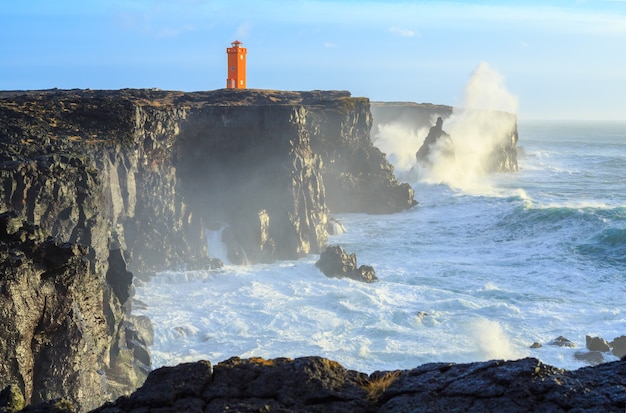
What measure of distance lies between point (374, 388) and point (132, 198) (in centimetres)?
3605

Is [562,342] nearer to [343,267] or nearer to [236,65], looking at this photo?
[343,267]

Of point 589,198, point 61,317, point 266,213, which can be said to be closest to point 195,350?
point 61,317

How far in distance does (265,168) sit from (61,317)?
34.8 m

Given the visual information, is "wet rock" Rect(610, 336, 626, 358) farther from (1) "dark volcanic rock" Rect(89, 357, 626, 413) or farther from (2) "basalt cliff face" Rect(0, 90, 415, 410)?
(1) "dark volcanic rock" Rect(89, 357, 626, 413)

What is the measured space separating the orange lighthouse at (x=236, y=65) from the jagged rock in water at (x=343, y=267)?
3810cm

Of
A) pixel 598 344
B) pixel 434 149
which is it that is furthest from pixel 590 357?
pixel 434 149

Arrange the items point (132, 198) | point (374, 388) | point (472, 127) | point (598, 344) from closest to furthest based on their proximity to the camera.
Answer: point (374, 388), point (598, 344), point (132, 198), point (472, 127)

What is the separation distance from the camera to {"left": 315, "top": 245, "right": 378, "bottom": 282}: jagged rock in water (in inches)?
1882

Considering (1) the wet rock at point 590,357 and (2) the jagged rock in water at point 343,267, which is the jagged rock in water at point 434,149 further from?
(1) the wet rock at point 590,357

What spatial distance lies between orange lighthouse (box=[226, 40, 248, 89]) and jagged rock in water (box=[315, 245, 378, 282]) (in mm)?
38102

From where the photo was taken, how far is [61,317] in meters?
21.6

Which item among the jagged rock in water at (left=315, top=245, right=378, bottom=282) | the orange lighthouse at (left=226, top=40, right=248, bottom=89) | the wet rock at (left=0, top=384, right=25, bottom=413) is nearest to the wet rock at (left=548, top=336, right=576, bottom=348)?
the jagged rock in water at (left=315, top=245, right=378, bottom=282)

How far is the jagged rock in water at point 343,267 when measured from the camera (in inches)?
1882

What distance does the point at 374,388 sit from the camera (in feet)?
34.9
